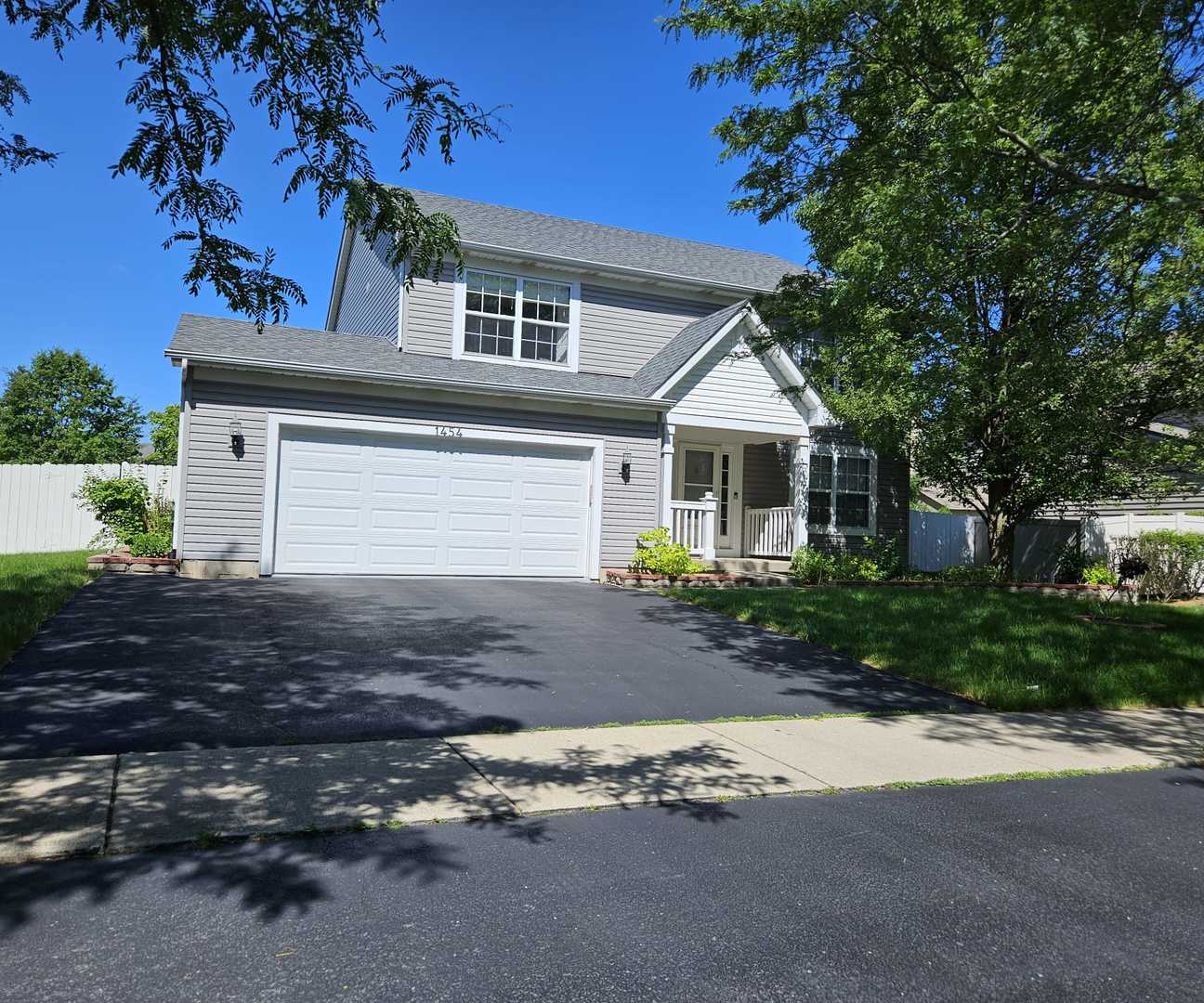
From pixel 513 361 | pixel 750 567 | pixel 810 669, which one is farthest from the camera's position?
pixel 750 567

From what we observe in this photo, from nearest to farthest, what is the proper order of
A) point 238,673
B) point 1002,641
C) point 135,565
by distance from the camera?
1. point 238,673
2. point 1002,641
3. point 135,565

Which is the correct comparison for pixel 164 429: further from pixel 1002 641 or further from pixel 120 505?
pixel 1002 641

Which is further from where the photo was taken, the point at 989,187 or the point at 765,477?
the point at 765,477

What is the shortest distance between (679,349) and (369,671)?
35.3 ft

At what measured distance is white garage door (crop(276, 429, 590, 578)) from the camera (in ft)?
43.4

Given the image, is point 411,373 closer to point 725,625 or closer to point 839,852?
point 725,625

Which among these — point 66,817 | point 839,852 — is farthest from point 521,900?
point 66,817

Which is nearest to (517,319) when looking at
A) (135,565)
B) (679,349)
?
(679,349)

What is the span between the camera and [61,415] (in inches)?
1794

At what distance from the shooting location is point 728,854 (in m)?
3.76

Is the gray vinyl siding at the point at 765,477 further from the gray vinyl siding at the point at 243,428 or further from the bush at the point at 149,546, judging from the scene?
the bush at the point at 149,546

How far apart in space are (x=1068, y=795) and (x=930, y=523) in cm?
1662

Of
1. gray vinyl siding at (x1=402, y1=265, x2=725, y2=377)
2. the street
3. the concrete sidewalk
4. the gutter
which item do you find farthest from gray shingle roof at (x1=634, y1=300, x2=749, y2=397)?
the street

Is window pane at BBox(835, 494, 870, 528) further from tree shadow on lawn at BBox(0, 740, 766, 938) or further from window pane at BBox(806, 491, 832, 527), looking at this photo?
tree shadow on lawn at BBox(0, 740, 766, 938)
